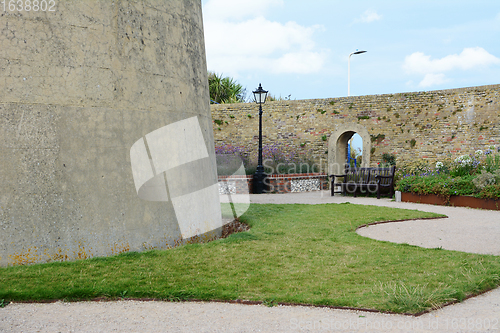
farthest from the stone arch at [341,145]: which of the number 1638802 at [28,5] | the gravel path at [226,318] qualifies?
the number 1638802 at [28,5]

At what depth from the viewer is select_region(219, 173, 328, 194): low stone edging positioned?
13.6m

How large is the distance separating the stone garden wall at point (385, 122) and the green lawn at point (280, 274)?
10933 mm

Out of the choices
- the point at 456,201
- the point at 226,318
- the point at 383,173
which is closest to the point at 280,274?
the point at 226,318

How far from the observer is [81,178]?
4.48 metres

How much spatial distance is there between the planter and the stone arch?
547cm

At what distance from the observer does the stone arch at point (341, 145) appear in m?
16.2

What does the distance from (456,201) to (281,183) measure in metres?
5.96

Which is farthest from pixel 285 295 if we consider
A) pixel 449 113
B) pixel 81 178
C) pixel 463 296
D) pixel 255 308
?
pixel 449 113

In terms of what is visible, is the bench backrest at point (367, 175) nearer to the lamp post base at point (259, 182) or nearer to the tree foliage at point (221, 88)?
the lamp post base at point (259, 182)

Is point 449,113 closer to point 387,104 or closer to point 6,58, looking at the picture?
point 387,104

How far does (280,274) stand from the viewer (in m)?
3.95

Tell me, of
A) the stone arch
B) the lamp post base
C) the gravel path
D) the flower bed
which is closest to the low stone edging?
the lamp post base

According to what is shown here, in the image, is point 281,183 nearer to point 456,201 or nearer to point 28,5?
point 456,201

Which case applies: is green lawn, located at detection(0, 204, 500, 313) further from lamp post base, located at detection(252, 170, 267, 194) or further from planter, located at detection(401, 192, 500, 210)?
lamp post base, located at detection(252, 170, 267, 194)
